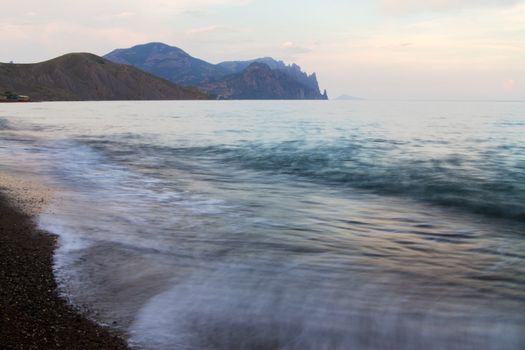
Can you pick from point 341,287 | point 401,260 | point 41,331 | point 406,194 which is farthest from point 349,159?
point 41,331

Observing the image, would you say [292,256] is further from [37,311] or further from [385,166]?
[385,166]

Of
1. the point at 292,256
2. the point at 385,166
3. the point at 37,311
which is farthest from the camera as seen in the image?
the point at 385,166

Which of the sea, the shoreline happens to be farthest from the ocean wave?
the shoreline

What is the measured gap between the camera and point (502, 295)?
22.2 feet

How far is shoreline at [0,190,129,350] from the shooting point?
15.7 ft

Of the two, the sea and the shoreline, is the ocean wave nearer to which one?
the sea

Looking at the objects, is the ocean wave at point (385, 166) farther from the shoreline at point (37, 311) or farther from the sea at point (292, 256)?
the shoreline at point (37, 311)

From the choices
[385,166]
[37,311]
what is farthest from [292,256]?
[385,166]

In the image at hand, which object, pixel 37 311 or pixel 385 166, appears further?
pixel 385 166

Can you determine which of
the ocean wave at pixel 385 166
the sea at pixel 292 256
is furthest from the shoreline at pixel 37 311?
the ocean wave at pixel 385 166

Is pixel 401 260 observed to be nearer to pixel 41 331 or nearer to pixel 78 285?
pixel 78 285

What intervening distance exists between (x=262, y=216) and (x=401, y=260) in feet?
14.1

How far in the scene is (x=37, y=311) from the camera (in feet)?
17.8

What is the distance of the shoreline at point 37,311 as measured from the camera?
4.77m
